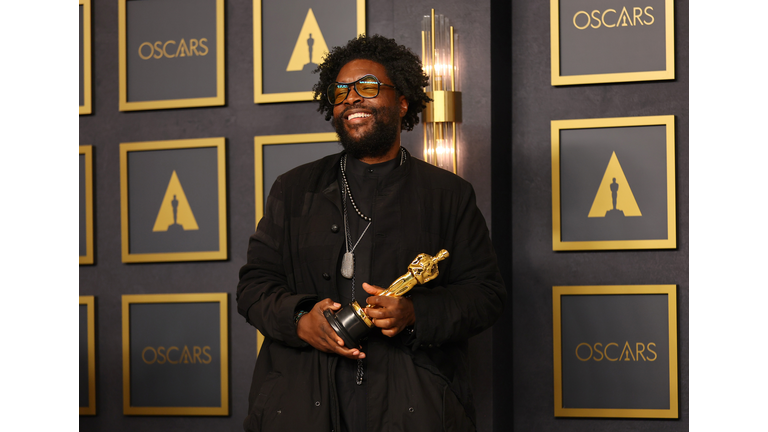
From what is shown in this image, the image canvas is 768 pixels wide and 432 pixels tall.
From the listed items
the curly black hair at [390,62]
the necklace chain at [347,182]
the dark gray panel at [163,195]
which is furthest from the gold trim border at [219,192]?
the necklace chain at [347,182]

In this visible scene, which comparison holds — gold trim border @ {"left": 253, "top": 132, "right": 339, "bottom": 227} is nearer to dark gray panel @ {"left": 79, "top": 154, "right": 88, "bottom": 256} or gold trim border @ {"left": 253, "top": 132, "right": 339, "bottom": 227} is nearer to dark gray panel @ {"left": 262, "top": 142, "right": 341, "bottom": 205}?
dark gray panel @ {"left": 262, "top": 142, "right": 341, "bottom": 205}

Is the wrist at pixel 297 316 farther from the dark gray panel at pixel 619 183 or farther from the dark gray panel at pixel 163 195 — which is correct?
the dark gray panel at pixel 619 183

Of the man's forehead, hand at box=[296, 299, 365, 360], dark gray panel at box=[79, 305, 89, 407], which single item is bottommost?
dark gray panel at box=[79, 305, 89, 407]

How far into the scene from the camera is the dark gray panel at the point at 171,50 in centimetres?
334

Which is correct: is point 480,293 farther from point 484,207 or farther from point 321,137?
point 321,137

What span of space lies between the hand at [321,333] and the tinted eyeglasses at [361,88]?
66 centimetres

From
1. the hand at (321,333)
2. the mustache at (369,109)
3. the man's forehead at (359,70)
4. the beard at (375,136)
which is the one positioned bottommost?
the hand at (321,333)

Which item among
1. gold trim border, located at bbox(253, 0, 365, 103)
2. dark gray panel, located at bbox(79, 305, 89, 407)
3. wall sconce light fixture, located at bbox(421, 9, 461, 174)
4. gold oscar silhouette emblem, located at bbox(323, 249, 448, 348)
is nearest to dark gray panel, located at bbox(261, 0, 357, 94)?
gold trim border, located at bbox(253, 0, 365, 103)

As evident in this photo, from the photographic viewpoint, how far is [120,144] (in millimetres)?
3412

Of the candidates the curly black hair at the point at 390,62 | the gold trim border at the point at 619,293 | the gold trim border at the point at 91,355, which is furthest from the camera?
the gold trim border at the point at 91,355

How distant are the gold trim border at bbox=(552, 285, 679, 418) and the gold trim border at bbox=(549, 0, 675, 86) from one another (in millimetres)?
895

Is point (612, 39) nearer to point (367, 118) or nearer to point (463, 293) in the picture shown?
point (367, 118)

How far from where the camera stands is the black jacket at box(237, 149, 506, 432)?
1.98 meters

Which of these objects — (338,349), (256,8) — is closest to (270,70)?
(256,8)
